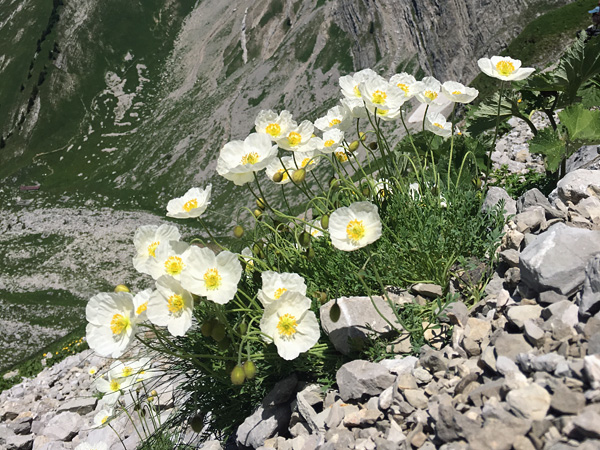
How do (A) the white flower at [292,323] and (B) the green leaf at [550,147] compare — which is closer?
(A) the white flower at [292,323]

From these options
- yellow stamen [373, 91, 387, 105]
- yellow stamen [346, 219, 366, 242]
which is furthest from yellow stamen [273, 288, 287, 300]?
yellow stamen [373, 91, 387, 105]

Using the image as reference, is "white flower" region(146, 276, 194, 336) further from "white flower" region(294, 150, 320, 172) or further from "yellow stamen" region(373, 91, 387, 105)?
"yellow stamen" region(373, 91, 387, 105)

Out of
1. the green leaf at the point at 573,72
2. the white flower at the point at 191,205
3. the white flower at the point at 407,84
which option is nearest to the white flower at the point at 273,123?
the white flower at the point at 191,205

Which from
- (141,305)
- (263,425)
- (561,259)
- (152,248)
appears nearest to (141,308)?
(141,305)

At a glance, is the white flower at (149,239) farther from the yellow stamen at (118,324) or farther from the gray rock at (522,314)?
the gray rock at (522,314)

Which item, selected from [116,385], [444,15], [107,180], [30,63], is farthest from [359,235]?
[30,63]
